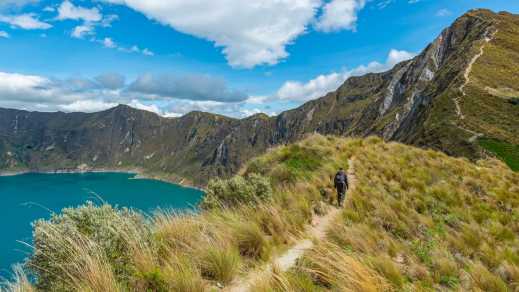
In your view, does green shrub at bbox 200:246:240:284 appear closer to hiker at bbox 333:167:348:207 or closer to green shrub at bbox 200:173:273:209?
green shrub at bbox 200:173:273:209

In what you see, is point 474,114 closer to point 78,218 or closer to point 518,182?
point 518,182

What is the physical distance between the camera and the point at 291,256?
6039 millimetres

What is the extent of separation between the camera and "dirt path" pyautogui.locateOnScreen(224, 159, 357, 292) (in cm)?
457

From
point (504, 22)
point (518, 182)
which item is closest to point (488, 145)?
point (518, 182)

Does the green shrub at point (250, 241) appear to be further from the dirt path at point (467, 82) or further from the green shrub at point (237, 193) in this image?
the dirt path at point (467, 82)

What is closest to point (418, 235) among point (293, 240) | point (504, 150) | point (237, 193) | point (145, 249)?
point (293, 240)

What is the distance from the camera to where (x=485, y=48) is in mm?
141500

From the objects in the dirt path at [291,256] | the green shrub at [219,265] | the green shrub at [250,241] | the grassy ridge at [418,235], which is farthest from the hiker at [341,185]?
the green shrub at [219,265]

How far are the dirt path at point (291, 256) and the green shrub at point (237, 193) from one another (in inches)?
75.3

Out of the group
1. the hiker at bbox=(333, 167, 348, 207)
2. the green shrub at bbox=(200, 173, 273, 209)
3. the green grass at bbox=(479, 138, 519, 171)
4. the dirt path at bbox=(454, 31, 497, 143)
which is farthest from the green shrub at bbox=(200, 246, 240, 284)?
the dirt path at bbox=(454, 31, 497, 143)

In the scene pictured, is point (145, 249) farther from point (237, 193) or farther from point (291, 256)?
point (237, 193)

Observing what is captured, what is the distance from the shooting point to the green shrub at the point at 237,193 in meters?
9.68

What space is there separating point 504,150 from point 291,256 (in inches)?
3453

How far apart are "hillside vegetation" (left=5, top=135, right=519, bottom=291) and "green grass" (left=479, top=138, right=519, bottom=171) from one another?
69897 millimetres
